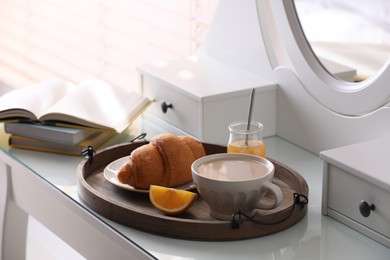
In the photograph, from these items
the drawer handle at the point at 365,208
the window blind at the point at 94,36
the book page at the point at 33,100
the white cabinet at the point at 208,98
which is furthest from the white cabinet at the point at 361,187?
the window blind at the point at 94,36

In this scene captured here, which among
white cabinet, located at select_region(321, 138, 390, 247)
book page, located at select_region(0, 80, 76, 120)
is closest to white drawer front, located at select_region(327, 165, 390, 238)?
white cabinet, located at select_region(321, 138, 390, 247)

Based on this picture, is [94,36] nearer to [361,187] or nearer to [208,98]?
[208,98]

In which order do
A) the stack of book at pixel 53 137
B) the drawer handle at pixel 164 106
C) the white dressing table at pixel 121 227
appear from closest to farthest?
the white dressing table at pixel 121 227, the stack of book at pixel 53 137, the drawer handle at pixel 164 106

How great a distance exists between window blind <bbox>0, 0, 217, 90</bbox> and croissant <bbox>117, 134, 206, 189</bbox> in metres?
1.04

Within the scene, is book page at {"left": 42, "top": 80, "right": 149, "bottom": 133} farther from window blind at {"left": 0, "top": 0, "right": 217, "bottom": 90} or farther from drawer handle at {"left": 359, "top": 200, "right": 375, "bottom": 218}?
window blind at {"left": 0, "top": 0, "right": 217, "bottom": 90}

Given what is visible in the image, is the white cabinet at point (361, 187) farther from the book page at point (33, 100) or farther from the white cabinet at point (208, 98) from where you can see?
the book page at point (33, 100)

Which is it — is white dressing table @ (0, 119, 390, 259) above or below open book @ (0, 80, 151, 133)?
below

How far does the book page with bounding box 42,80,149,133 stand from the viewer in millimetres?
1474

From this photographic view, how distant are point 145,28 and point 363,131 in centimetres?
147

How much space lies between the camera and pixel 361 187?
110 centimetres

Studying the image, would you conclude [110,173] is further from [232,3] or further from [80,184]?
[232,3]

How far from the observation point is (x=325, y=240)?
1097 mm

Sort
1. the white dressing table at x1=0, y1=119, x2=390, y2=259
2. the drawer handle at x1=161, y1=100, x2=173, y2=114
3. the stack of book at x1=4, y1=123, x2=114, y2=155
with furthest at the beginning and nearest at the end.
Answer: the drawer handle at x1=161, y1=100, x2=173, y2=114, the stack of book at x1=4, y1=123, x2=114, y2=155, the white dressing table at x1=0, y1=119, x2=390, y2=259

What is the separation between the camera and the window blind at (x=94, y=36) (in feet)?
7.94
